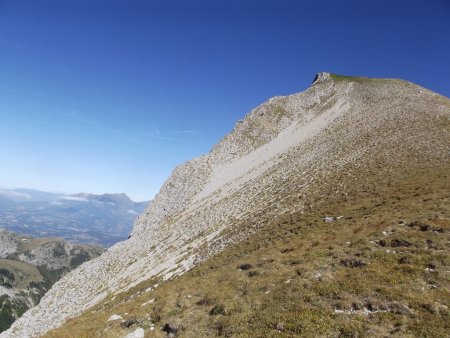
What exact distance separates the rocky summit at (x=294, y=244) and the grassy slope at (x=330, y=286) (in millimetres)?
87

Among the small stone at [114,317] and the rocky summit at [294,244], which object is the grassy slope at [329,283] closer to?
the rocky summit at [294,244]

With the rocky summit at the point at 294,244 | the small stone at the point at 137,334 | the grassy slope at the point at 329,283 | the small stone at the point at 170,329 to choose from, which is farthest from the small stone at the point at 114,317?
the small stone at the point at 170,329

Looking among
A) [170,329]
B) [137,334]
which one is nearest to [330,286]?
[170,329]

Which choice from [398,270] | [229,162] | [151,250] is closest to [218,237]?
[151,250]

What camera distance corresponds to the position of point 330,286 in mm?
18000

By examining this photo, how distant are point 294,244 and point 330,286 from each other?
8771 mm

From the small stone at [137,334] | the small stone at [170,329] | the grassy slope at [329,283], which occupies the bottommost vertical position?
the small stone at [137,334]

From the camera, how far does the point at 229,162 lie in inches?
3113

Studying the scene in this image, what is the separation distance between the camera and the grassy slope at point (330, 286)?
15031mm

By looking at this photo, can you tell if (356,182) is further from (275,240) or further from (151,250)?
(151,250)

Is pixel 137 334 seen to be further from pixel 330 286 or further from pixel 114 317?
pixel 330 286

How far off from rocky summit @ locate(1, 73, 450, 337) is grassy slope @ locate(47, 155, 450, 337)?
87 millimetres

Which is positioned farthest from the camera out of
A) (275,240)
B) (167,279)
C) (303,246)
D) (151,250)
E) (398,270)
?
(151,250)

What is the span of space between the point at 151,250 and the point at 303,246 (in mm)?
30404
